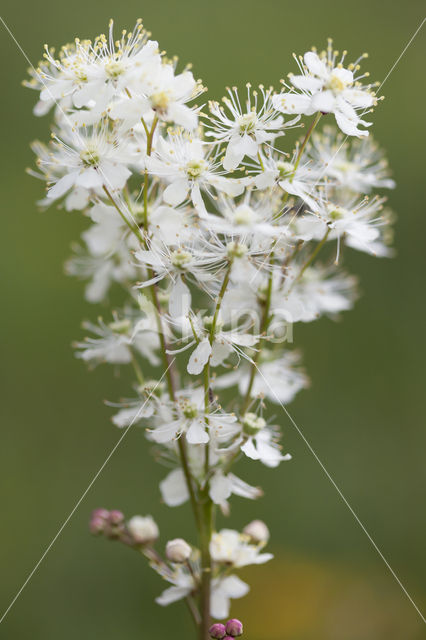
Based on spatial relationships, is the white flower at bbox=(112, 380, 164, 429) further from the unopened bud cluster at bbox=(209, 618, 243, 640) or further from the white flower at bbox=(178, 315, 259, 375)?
the unopened bud cluster at bbox=(209, 618, 243, 640)

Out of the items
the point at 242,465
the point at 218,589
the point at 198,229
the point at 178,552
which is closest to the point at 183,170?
the point at 198,229

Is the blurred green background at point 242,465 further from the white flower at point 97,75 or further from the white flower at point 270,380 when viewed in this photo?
the white flower at point 97,75

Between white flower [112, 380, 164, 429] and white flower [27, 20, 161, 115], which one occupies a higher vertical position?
white flower [27, 20, 161, 115]

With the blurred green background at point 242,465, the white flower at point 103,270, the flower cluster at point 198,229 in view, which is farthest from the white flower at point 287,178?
the blurred green background at point 242,465

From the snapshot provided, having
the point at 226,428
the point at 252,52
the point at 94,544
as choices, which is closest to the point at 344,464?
the point at 94,544

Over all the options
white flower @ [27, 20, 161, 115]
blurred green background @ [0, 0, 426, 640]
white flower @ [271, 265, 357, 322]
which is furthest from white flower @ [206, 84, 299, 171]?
blurred green background @ [0, 0, 426, 640]

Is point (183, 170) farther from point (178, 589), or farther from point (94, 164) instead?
point (178, 589)
